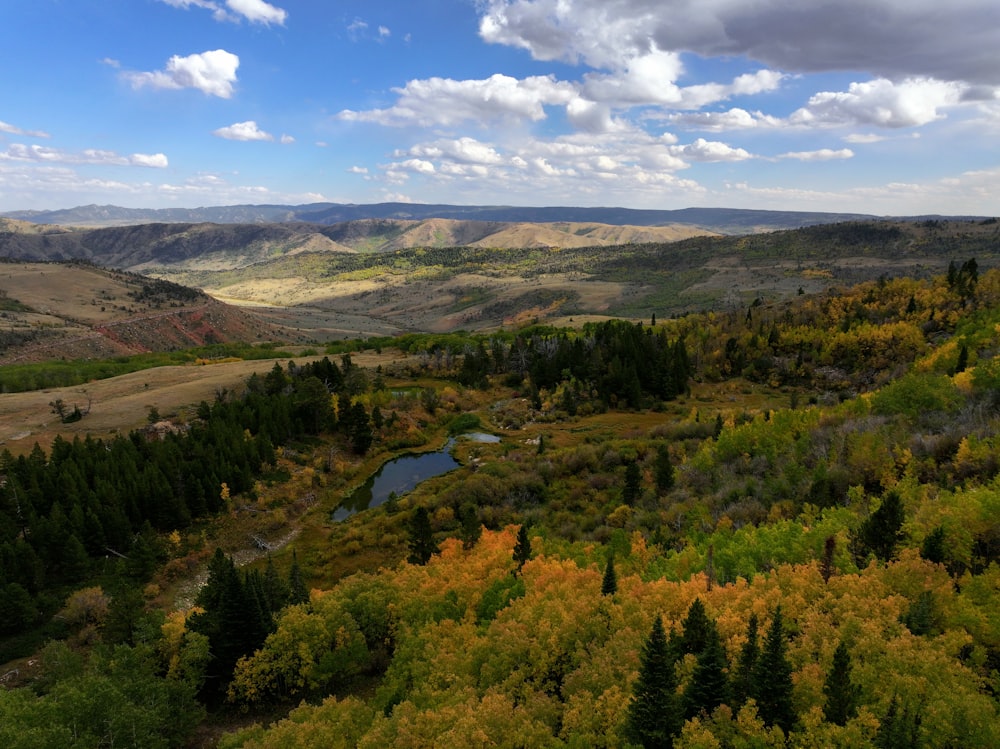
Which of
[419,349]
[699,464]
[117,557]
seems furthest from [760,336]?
[117,557]

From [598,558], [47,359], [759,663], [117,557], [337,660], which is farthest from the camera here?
[47,359]

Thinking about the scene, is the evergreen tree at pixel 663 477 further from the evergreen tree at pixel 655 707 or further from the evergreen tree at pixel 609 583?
the evergreen tree at pixel 655 707

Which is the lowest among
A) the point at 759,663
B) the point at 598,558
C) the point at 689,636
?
the point at 598,558

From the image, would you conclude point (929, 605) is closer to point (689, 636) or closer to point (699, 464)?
point (689, 636)

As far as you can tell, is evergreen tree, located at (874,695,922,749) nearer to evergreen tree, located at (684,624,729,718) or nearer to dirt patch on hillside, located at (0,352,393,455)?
evergreen tree, located at (684,624,729,718)

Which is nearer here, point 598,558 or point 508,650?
point 508,650
